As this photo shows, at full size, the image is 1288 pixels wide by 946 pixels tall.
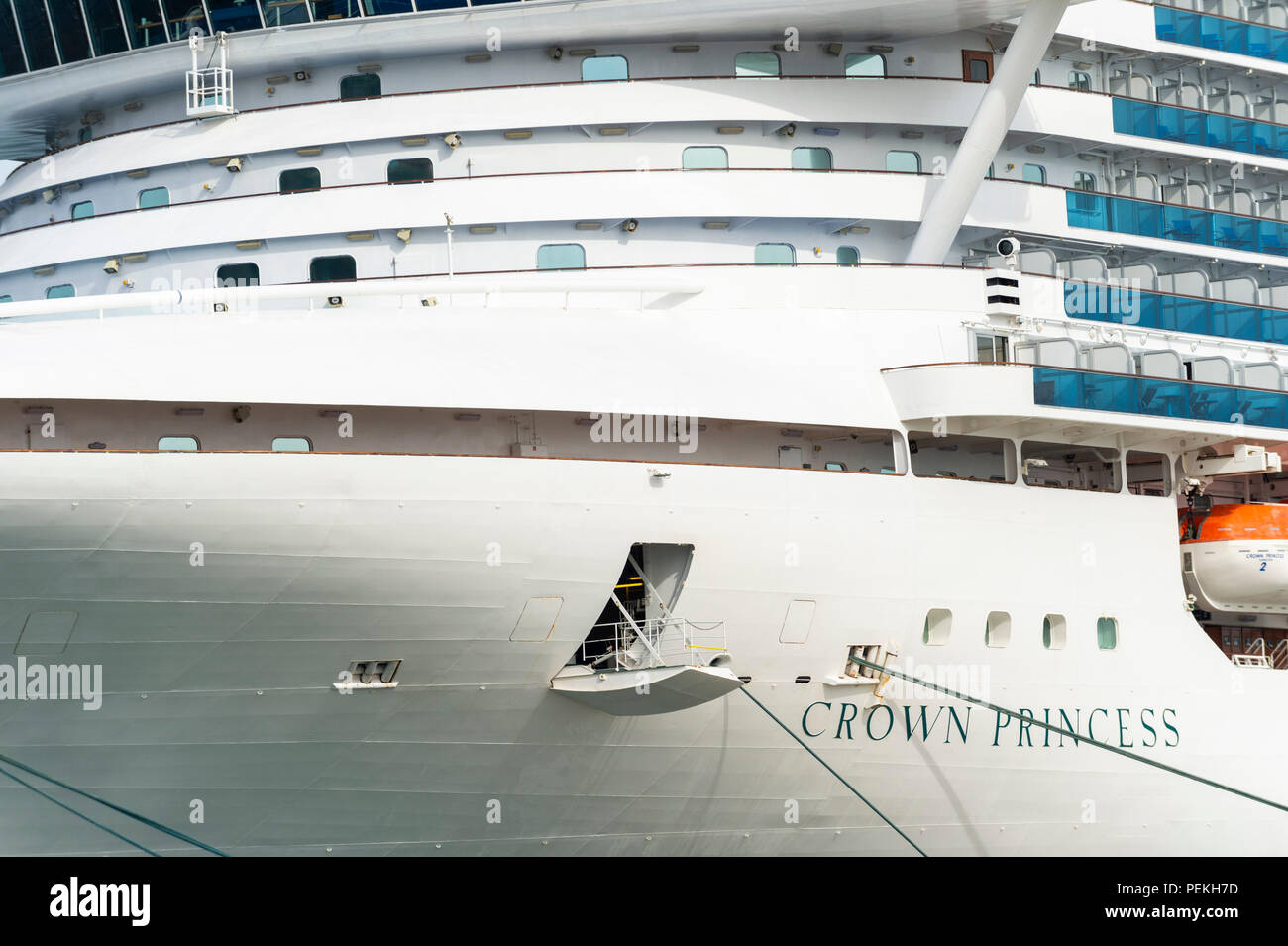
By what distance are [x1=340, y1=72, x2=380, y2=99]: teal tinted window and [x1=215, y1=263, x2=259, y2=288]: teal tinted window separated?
8.63 ft

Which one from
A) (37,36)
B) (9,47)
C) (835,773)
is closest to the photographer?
(835,773)

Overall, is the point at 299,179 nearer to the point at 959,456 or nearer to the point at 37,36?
the point at 37,36

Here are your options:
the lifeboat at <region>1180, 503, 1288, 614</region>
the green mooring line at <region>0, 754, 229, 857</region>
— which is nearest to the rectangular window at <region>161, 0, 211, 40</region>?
the green mooring line at <region>0, 754, 229, 857</region>

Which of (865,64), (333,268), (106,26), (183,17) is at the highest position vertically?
(106,26)

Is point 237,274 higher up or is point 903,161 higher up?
point 903,161

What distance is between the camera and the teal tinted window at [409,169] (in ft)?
60.8

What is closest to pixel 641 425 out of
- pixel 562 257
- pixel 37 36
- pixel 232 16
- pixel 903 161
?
pixel 562 257

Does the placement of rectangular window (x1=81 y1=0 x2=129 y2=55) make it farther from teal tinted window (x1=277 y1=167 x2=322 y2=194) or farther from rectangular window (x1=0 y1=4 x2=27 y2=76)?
teal tinted window (x1=277 y1=167 x2=322 y2=194)

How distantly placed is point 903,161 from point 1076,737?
7501 millimetres

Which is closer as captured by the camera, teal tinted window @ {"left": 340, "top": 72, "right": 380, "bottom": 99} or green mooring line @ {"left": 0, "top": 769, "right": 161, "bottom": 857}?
green mooring line @ {"left": 0, "top": 769, "right": 161, "bottom": 857}

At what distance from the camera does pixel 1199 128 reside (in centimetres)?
2175

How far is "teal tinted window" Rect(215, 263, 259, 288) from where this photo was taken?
1841 cm

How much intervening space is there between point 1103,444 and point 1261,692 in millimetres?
3594

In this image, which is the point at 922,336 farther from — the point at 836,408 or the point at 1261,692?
the point at 1261,692
